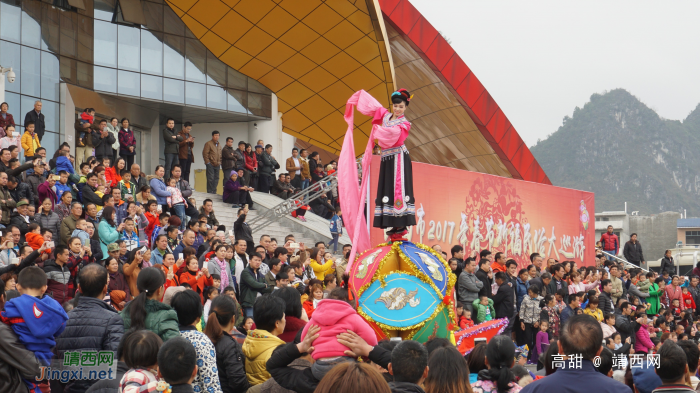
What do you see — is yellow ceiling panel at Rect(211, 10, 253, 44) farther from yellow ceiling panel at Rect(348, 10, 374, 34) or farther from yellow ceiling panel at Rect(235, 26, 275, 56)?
yellow ceiling panel at Rect(348, 10, 374, 34)

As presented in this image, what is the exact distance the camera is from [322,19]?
17797mm

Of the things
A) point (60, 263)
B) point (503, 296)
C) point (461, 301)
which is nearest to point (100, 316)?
point (60, 263)

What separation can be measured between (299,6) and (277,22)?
84 cm

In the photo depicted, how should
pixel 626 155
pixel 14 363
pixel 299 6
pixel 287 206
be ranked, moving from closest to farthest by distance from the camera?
pixel 14 363, pixel 287 206, pixel 299 6, pixel 626 155

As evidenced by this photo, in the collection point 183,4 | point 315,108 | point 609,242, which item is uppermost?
point 183,4

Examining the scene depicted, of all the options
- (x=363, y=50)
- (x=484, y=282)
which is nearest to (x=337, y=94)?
(x=363, y=50)

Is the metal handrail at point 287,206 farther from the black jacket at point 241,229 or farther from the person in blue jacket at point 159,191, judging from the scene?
the person in blue jacket at point 159,191

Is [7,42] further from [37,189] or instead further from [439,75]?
[439,75]

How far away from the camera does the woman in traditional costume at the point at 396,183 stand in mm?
6711

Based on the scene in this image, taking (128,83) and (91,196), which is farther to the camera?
(128,83)

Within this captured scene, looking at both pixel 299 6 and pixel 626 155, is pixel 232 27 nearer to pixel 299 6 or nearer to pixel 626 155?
pixel 299 6

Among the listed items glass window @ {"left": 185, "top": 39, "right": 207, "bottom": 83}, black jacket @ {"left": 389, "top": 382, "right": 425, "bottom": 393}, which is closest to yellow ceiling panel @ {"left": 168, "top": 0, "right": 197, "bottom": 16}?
glass window @ {"left": 185, "top": 39, "right": 207, "bottom": 83}

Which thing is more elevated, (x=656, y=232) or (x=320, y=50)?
(x=320, y=50)

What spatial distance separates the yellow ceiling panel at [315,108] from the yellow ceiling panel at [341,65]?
1.09 m
